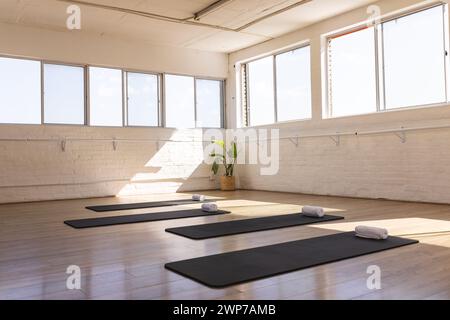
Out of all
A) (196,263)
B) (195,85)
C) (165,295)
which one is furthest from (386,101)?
(165,295)

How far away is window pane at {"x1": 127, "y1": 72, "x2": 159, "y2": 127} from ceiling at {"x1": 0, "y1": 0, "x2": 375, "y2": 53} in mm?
708

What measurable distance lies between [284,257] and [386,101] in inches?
162

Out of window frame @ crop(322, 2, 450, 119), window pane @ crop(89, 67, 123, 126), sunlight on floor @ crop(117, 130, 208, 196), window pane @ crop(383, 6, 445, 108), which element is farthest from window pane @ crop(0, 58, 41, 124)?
window pane @ crop(383, 6, 445, 108)

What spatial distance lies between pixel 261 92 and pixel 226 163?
1631mm

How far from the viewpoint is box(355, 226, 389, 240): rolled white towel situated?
3082 millimetres

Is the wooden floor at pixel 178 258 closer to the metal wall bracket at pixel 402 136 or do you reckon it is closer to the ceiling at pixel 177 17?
the metal wall bracket at pixel 402 136

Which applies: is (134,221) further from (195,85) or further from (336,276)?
(195,85)

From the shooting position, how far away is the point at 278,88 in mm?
7883

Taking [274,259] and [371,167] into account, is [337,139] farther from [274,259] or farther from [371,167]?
[274,259]

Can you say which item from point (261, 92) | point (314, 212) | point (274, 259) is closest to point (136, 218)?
point (314, 212)

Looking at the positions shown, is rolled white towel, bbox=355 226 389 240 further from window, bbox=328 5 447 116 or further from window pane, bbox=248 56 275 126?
window pane, bbox=248 56 275 126

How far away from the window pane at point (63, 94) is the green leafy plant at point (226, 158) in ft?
8.89

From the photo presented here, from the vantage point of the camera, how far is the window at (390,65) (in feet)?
17.7

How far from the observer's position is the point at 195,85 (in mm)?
8469
